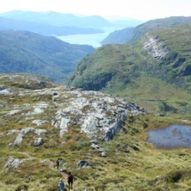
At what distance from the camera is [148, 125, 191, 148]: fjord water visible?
331ft

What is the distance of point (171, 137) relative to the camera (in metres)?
108

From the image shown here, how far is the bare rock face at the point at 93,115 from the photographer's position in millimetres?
98250

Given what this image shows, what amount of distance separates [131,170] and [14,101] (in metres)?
67.0

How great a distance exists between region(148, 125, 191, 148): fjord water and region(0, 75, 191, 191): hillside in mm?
2727

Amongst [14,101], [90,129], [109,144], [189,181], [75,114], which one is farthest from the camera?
[14,101]

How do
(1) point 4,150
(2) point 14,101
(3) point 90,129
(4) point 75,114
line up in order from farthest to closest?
(2) point 14,101 < (4) point 75,114 < (3) point 90,129 < (1) point 4,150

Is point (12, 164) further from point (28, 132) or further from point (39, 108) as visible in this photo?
point (39, 108)

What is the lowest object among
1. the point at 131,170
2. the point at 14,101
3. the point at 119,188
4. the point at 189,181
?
the point at 14,101

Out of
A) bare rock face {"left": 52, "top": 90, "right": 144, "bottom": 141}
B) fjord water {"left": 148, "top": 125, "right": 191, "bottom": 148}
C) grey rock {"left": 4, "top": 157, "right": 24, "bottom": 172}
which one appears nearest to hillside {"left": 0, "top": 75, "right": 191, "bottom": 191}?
bare rock face {"left": 52, "top": 90, "right": 144, "bottom": 141}

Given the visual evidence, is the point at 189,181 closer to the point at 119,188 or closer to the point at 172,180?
the point at 172,180

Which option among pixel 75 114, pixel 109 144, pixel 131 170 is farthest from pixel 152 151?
pixel 75 114

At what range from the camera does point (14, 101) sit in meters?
134

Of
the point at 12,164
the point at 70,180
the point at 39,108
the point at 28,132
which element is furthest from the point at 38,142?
the point at 70,180

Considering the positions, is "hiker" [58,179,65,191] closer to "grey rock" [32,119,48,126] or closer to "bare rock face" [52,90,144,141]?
"bare rock face" [52,90,144,141]
